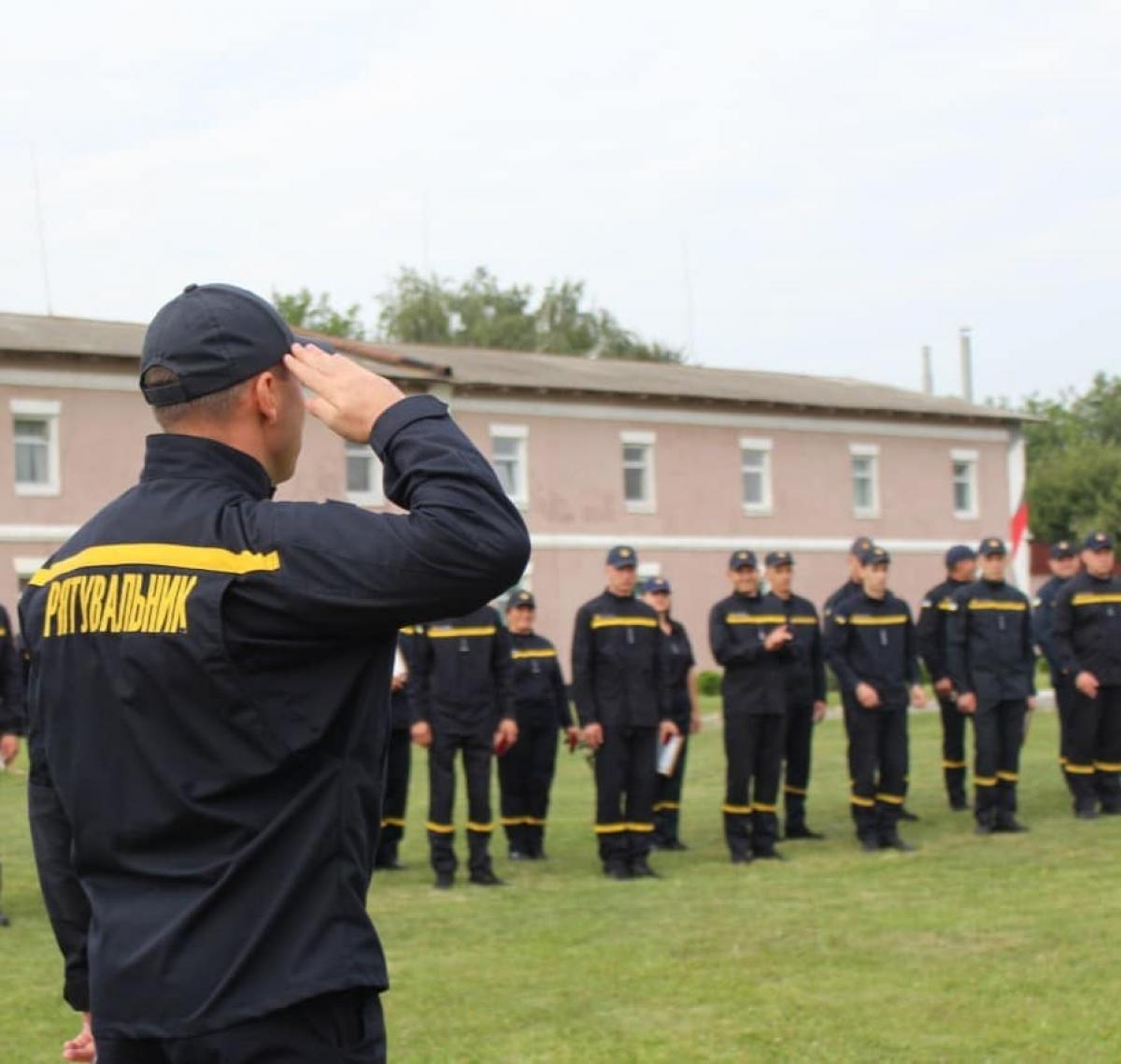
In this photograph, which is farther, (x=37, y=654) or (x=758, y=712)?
(x=758, y=712)

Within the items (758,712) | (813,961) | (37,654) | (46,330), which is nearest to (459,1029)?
(813,961)

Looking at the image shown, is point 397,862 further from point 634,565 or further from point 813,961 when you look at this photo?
point 813,961

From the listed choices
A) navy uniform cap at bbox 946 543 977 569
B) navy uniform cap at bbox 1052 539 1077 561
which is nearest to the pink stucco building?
navy uniform cap at bbox 1052 539 1077 561

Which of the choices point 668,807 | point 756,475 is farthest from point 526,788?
point 756,475

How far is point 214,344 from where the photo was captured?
9.61 feet

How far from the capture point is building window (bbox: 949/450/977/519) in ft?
157

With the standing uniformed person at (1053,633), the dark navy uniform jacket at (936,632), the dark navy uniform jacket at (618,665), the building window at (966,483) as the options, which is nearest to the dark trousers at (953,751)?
the dark navy uniform jacket at (936,632)

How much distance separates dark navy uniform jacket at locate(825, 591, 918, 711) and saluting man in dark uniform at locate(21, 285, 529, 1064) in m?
11.1

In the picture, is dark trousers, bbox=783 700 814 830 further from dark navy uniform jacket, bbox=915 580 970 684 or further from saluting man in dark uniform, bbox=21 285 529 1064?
saluting man in dark uniform, bbox=21 285 529 1064

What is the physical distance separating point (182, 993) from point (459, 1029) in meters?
5.22

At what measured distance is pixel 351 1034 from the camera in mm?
2803

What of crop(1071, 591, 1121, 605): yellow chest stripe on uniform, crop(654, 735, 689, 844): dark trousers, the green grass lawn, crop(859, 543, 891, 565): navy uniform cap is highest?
crop(859, 543, 891, 565): navy uniform cap

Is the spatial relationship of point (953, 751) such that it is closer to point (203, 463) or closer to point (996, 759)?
point (996, 759)

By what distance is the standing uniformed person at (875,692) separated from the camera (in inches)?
538
